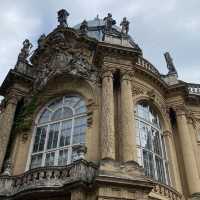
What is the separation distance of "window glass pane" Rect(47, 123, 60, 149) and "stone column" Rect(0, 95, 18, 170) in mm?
2113

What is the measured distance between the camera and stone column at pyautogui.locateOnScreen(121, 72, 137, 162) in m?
12.9

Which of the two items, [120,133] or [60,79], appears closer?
[120,133]

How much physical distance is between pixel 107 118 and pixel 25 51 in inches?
330

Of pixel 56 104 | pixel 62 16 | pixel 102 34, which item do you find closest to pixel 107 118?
pixel 56 104

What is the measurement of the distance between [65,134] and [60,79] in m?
3.32

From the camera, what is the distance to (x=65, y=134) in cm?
1523

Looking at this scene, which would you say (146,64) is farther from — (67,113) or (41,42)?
(41,42)

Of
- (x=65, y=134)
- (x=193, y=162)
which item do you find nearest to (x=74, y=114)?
(x=65, y=134)

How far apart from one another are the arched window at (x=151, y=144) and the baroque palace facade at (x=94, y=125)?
2.2 inches

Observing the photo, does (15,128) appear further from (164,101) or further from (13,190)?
(164,101)

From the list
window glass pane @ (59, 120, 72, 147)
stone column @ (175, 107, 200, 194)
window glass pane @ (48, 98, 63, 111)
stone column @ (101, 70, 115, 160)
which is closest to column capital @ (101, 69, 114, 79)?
stone column @ (101, 70, 115, 160)

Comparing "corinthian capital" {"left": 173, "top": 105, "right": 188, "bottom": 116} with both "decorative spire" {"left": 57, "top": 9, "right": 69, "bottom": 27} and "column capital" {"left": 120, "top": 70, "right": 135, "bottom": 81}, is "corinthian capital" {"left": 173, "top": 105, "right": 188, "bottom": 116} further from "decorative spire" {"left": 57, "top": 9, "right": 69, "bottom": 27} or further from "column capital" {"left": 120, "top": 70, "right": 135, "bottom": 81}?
"decorative spire" {"left": 57, "top": 9, "right": 69, "bottom": 27}

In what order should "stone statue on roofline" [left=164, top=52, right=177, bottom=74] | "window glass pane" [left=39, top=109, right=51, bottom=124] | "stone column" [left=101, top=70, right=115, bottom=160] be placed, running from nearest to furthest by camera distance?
"stone column" [left=101, top=70, right=115, bottom=160]
"window glass pane" [left=39, top=109, right=51, bottom=124]
"stone statue on roofline" [left=164, top=52, right=177, bottom=74]

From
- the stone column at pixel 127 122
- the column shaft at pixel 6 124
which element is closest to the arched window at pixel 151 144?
the stone column at pixel 127 122
